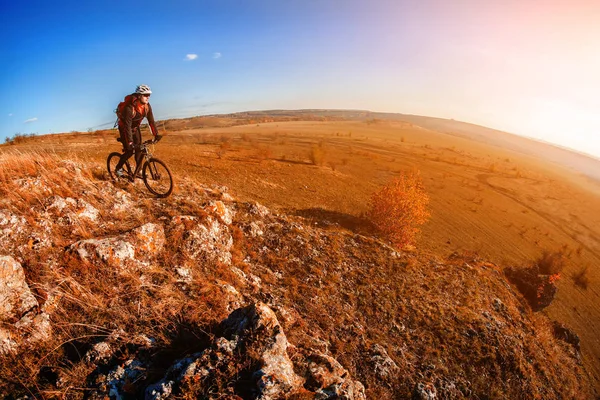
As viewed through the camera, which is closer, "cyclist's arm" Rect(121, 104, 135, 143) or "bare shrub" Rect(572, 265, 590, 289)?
"cyclist's arm" Rect(121, 104, 135, 143)

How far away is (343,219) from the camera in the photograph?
17641 mm

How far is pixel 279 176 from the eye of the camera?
75.4 feet

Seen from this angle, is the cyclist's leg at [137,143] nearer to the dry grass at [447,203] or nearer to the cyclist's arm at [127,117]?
the cyclist's arm at [127,117]

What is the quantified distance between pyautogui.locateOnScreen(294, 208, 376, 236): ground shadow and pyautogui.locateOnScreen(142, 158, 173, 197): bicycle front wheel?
874 centimetres

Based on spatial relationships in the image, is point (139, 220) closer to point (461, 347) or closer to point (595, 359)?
point (461, 347)

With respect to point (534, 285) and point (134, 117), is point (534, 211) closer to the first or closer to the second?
point (534, 285)

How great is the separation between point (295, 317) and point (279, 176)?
58.3 feet

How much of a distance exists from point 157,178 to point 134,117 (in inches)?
67.6

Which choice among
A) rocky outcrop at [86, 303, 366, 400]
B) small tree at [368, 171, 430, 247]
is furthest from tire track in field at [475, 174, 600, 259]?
rocky outcrop at [86, 303, 366, 400]

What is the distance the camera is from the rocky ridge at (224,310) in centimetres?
353

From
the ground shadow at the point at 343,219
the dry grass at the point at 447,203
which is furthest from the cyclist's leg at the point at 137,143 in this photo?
the ground shadow at the point at 343,219

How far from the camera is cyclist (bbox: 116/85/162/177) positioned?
6453 millimetres

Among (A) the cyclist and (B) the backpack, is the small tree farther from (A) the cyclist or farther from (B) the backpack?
(B) the backpack

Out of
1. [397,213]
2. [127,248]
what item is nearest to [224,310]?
[127,248]
